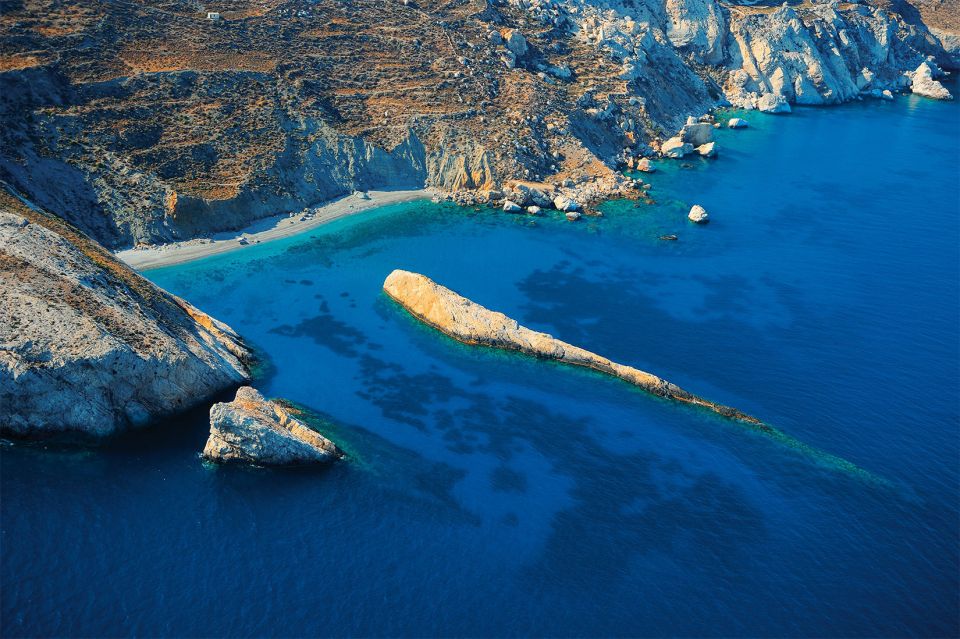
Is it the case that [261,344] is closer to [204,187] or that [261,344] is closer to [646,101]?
[204,187]

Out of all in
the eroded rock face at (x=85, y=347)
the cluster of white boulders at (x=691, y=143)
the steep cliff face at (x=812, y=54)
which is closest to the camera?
the eroded rock face at (x=85, y=347)

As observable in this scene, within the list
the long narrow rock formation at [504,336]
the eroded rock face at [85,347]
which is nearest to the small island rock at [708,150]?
the long narrow rock formation at [504,336]

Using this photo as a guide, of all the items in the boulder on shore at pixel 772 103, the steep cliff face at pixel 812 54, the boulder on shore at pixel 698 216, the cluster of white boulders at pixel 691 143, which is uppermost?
the steep cliff face at pixel 812 54

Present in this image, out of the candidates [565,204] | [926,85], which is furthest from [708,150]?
[926,85]

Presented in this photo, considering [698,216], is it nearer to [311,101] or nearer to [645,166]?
[645,166]

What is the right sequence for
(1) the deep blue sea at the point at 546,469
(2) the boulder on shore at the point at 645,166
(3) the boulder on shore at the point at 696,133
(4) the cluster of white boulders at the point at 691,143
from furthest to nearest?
1. (3) the boulder on shore at the point at 696,133
2. (4) the cluster of white boulders at the point at 691,143
3. (2) the boulder on shore at the point at 645,166
4. (1) the deep blue sea at the point at 546,469

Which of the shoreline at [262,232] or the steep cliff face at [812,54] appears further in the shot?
the steep cliff face at [812,54]

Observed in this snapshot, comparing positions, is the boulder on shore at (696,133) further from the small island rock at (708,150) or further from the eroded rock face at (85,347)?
the eroded rock face at (85,347)

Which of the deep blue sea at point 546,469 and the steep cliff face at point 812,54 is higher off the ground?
the steep cliff face at point 812,54
